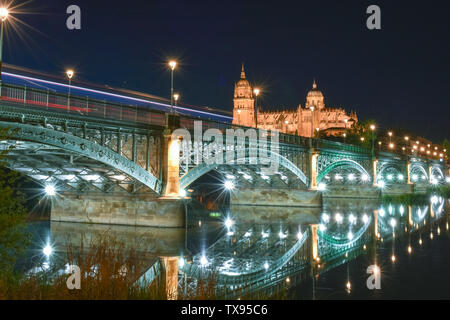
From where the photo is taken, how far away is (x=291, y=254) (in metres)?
20.9

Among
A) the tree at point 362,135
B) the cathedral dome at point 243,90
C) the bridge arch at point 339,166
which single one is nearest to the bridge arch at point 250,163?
the bridge arch at point 339,166

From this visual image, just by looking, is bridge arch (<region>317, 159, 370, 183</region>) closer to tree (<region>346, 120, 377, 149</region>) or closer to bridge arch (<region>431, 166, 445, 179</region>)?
tree (<region>346, 120, 377, 149</region>)

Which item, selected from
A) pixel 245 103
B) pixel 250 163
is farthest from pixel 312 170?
pixel 245 103

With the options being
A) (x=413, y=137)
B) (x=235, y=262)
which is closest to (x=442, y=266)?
(x=235, y=262)

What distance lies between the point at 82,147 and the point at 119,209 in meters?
8.04

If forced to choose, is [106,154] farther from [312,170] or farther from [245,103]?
[245,103]

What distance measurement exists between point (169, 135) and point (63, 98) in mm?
7382

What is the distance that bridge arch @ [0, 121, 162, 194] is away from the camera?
1868cm

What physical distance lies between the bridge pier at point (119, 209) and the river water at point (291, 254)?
805 mm

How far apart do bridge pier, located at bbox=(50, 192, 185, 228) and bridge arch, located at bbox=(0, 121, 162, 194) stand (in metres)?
1.24

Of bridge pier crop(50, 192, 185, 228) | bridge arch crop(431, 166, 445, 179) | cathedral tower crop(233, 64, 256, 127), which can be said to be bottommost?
bridge pier crop(50, 192, 185, 228)

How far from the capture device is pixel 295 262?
1880cm

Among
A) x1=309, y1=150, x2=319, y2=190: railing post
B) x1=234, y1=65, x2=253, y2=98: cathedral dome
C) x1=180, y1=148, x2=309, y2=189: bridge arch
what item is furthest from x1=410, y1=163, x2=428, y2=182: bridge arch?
x1=234, y1=65, x2=253, y2=98: cathedral dome
